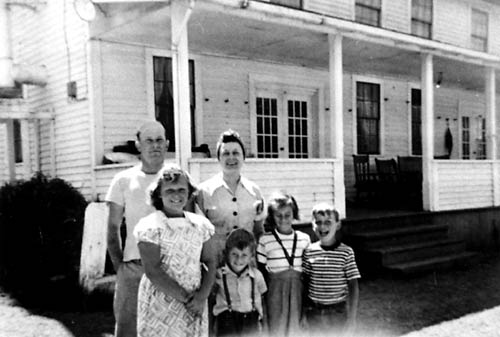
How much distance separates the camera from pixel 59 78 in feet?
30.9

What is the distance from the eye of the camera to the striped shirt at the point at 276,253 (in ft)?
11.4

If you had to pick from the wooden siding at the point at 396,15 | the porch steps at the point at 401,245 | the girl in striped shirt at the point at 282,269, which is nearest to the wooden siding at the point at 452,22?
the wooden siding at the point at 396,15

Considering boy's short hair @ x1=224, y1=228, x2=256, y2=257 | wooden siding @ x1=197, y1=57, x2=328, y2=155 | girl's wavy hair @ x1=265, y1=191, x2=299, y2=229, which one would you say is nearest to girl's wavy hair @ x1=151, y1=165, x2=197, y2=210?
boy's short hair @ x1=224, y1=228, x2=256, y2=257

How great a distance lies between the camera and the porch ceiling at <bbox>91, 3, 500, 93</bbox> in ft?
23.9

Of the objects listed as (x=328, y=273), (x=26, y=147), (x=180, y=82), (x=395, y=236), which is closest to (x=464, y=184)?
(x=395, y=236)

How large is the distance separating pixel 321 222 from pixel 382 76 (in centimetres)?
963

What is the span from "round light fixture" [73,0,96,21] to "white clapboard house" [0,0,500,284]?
0.05ft

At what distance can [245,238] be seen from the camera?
325 cm

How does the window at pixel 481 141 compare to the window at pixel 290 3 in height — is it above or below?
below

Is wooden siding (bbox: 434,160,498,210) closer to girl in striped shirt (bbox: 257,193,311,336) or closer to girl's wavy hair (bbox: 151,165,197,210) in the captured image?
girl in striped shirt (bbox: 257,193,311,336)

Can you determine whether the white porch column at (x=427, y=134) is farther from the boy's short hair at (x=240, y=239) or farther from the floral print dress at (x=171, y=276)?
the floral print dress at (x=171, y=276)

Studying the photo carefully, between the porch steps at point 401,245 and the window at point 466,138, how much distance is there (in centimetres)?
604

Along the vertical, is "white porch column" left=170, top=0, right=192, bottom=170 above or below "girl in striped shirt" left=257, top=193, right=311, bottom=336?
above

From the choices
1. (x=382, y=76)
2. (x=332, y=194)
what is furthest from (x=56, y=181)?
(x=382, y=76)
